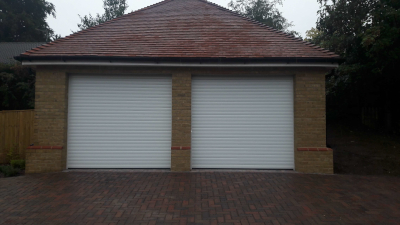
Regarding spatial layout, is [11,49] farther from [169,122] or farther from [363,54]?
[363,54]

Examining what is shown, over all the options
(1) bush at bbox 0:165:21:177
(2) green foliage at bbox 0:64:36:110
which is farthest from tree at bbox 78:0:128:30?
(1) bush at bbox 0:165:21:177

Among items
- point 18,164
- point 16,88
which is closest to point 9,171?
point 18,164

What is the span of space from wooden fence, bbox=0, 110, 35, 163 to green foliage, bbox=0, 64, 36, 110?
19.1 ft

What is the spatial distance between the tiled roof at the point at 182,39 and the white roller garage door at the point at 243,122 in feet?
2.92

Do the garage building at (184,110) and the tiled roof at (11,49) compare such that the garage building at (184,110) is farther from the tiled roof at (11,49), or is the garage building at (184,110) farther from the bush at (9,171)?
the tiled roof at (11,49)

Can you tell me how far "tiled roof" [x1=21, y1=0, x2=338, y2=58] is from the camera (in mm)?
7836

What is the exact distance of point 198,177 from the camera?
7.13 metres

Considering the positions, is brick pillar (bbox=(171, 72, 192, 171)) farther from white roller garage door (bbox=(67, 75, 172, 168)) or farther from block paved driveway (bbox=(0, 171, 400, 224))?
block paved driveway (bbox=(0, 171, 400, 224))

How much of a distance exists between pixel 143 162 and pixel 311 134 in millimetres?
4919

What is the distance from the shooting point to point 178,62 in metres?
A: 7.71

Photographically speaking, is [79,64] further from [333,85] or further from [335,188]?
[333,85]

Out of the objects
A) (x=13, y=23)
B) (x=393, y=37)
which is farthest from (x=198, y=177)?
(x=13, y=23)

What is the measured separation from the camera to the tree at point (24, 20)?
1341 inches

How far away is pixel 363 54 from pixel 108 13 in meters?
29.0
